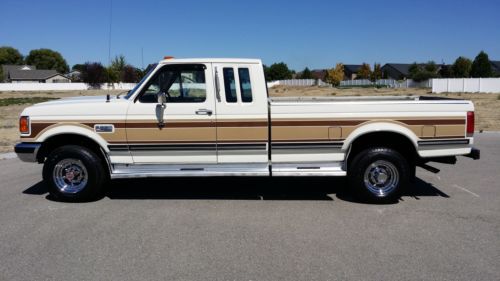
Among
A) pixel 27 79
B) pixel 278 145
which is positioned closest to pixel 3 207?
pixel 278 145

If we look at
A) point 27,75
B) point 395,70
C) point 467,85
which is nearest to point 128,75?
point 27,75

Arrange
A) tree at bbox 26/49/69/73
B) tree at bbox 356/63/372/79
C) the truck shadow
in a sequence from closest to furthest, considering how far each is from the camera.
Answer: the truck shadow, tree at bbox 356/63/372/79, tree at bbox 26/49/69/73

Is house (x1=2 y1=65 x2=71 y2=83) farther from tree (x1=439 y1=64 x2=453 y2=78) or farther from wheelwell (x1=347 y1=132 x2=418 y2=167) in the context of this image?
wheelwell (x1=347 y1=132 x2=418 y2=167)

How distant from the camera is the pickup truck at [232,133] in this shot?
623 cm

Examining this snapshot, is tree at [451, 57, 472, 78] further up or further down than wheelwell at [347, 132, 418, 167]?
further up

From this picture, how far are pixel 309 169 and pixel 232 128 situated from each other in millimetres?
1284

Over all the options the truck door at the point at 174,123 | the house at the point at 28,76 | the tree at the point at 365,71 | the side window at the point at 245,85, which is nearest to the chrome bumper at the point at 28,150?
the truck door at the point at 174,123

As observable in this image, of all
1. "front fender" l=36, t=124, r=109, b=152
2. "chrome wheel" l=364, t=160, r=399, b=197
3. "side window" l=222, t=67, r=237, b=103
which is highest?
"side window" l=222, t=67, r=237, b=103

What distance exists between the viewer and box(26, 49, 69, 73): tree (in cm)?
13062

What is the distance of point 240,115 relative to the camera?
6.32 metres

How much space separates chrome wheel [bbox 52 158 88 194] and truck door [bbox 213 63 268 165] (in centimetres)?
208

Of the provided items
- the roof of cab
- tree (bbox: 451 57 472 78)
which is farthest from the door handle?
tree (bbox: 451 57 472 78)

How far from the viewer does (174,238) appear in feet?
16.7

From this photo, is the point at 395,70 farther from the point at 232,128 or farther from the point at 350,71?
the point at 232,128
